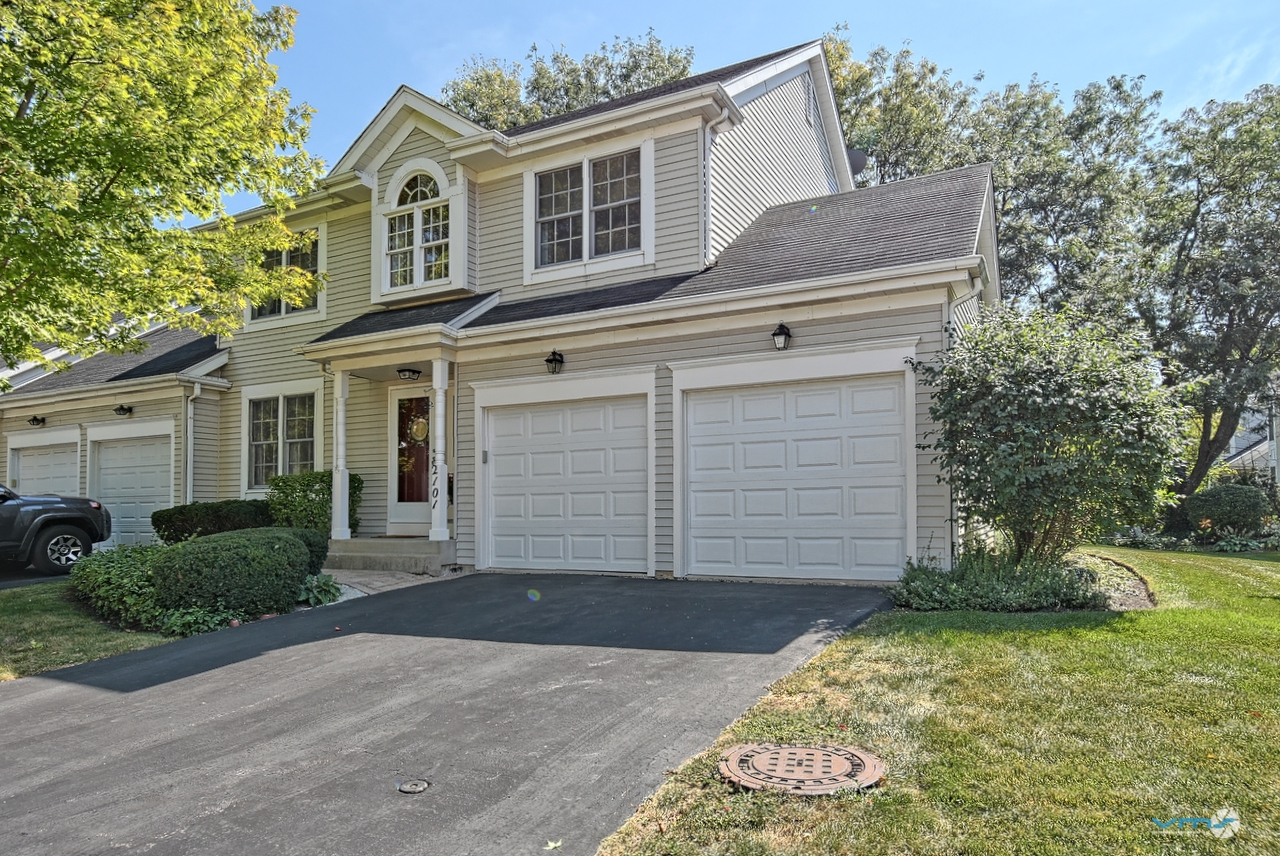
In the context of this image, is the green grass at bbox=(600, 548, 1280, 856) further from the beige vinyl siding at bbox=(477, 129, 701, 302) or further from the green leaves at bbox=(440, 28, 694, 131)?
the green leaves at bbox=(440, 28, 694, 131)

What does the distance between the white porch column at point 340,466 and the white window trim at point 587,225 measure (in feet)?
10.4

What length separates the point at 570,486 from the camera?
33.9 feet

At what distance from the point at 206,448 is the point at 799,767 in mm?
14109

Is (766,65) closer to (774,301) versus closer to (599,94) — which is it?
(774,301)

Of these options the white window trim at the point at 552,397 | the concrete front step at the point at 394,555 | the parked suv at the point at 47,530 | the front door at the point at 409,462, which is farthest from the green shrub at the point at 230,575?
the parked suv at the point at 47,530

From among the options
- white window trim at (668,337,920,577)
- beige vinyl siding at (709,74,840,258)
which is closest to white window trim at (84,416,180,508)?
white window trim at (668,337,920,577)

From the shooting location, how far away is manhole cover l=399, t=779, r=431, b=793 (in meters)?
3.67

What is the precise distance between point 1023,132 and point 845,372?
59.2 ft

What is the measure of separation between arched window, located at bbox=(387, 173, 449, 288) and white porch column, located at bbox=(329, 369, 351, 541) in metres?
2.01

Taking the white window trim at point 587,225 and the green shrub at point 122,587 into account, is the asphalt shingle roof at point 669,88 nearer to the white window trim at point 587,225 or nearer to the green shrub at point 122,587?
the white window trim at point 587,225

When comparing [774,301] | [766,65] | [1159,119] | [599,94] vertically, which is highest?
[599,94]

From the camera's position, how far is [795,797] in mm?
3287

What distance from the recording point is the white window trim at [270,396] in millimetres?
13656

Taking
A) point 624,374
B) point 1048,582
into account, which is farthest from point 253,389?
point 1048,582
